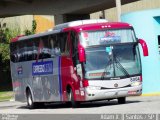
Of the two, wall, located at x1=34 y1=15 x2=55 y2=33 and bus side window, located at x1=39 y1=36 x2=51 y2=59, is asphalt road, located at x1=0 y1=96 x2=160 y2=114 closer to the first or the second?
bus side window, located at x1=39 y1=36 x2=51 y2=59

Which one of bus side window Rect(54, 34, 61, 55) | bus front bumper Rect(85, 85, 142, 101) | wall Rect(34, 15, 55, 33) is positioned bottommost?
bus front bumper Rect(85, 85, 142, 101)

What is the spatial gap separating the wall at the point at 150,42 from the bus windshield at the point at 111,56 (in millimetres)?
7316

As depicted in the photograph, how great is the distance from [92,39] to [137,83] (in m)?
2.47

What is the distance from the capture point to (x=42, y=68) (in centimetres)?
2609

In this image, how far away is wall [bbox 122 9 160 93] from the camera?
30.4 metres

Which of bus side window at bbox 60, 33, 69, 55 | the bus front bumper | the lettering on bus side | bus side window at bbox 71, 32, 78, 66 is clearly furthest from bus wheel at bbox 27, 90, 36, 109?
the bus front bumper

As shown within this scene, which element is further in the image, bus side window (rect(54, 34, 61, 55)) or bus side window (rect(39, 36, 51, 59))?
bus side window (rect(39, 36, 51, 59))

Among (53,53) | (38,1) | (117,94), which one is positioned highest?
(38,1)

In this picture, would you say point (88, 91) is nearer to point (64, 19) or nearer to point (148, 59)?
point (148, 59)

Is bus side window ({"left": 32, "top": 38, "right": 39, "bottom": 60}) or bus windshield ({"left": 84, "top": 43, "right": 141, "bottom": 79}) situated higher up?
bus side window ({"left": 32, "top": 38, "right": 39, "bottom": 60})

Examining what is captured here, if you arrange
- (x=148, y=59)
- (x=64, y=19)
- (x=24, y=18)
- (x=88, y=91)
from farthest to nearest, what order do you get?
1. (x=24, y=18)
2. (x=64, y=19)
3. (x=148, y=59)
4. (x=88, y=91)

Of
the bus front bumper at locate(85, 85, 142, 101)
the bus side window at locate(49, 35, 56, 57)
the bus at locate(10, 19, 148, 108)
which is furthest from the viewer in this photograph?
the bus side window at locate(49, 35, 56, 57)

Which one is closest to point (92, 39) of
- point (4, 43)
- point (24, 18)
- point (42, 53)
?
point (42, 53)

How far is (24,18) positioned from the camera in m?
79.1
